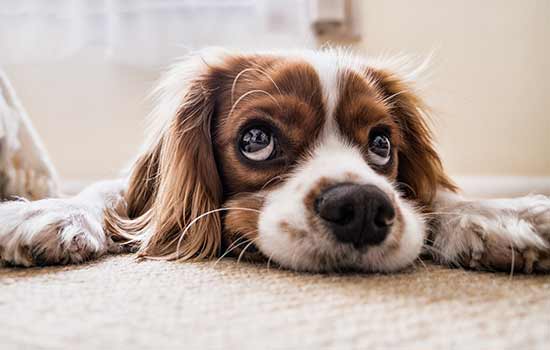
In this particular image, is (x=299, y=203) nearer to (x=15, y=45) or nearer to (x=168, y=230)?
(x=168, y=230)

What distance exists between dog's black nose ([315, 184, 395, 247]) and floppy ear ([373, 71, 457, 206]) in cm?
49

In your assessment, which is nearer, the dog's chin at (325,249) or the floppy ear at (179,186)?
the dog's chin at (325,249)

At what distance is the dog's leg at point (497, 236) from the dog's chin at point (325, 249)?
88 millimetres

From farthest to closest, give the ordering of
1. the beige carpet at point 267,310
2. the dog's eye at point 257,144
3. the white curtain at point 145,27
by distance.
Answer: the white curtain at point 145,27, the dog's eye at point 257,144, the beige carpet at point 267,310

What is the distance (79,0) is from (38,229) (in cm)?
214

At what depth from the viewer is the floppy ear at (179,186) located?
1.28 meters

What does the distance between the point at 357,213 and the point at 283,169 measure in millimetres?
285

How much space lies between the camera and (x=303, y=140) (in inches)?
50.3

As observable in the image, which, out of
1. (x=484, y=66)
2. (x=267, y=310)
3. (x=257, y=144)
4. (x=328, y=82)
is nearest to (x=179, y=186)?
(x=257, y=144)

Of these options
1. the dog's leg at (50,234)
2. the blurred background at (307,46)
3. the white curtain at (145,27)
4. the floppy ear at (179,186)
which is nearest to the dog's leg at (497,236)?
the floppy ear at (179,186)

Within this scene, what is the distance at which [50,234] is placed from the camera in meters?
1.14

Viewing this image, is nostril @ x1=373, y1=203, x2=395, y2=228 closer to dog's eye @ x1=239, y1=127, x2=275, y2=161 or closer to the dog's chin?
the dog's chin

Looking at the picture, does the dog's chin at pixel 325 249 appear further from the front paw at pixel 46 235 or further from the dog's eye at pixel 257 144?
the front paw at pixel 46 235

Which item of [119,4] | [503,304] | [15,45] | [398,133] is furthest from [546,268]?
[15,45]
